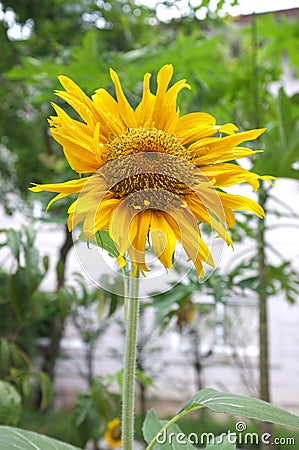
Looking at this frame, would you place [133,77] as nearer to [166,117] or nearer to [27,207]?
[166,117]

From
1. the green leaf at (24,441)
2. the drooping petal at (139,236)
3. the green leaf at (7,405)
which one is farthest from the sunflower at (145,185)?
the green leaf at (7,405)

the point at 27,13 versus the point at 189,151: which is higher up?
the point at 27,13

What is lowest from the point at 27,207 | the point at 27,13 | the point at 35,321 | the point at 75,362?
the point at 75,362

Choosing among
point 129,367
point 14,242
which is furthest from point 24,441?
point 14,242

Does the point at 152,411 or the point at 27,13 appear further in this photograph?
Answer: the point at 27,13

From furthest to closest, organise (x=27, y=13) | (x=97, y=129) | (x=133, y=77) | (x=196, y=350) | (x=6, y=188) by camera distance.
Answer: (x=196, y=350) → (x=6, y=188) → (x=27, y=13) → (x=133, y=77) → (x=97, y=129)

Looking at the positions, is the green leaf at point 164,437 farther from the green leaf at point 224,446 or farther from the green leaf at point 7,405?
the green leaf at point 7,405

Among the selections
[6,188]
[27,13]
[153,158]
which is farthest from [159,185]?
[6,188]

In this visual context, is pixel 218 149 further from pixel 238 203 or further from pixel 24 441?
pixel 24 441

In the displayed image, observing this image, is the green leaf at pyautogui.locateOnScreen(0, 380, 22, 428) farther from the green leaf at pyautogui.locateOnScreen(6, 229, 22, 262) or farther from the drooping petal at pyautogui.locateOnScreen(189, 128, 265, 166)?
the drooping petal at pyautogui.locateOnScreen(189, 128, 265, 166)
